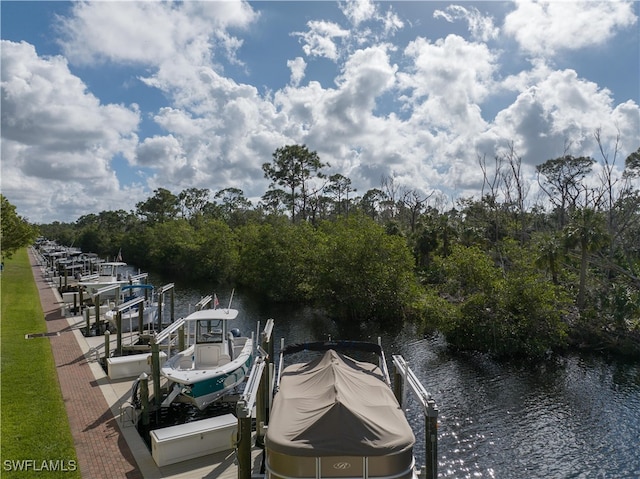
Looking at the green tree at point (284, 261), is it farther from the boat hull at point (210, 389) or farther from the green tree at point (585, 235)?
the boat hull at point (210, 389)

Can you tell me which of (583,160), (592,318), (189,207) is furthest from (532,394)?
(189,207)

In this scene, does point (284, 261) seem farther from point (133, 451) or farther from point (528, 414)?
point (133, 451)

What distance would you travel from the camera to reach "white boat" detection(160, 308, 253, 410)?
1458cm

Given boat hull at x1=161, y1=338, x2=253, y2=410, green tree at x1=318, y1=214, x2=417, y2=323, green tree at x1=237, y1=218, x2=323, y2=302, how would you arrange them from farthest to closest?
green tree at x1=237, y1=218, x2=323, y2=302
green tree at x1=318, y1=214, x2=417, y2=323
boat hull at x1=161, y1=338, x2=253, y2=410

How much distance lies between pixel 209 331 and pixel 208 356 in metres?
1.45

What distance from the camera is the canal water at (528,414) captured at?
13602 millimetres

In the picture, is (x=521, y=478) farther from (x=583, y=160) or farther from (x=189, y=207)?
(x=189, y=207)

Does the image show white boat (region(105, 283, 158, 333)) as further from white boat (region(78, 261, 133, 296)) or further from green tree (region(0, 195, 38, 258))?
green tree (region(0, 195, 38, 258))

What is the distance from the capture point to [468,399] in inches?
727

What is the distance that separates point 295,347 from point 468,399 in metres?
8.21

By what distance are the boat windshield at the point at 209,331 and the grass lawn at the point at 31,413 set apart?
5.01 meters

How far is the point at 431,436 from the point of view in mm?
9617

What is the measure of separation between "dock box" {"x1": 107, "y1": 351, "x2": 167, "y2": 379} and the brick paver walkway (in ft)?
2.46

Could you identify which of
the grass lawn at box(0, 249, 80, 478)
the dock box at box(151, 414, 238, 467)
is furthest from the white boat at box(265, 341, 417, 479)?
the grass lawn at box(0, 249, 80, 478)
